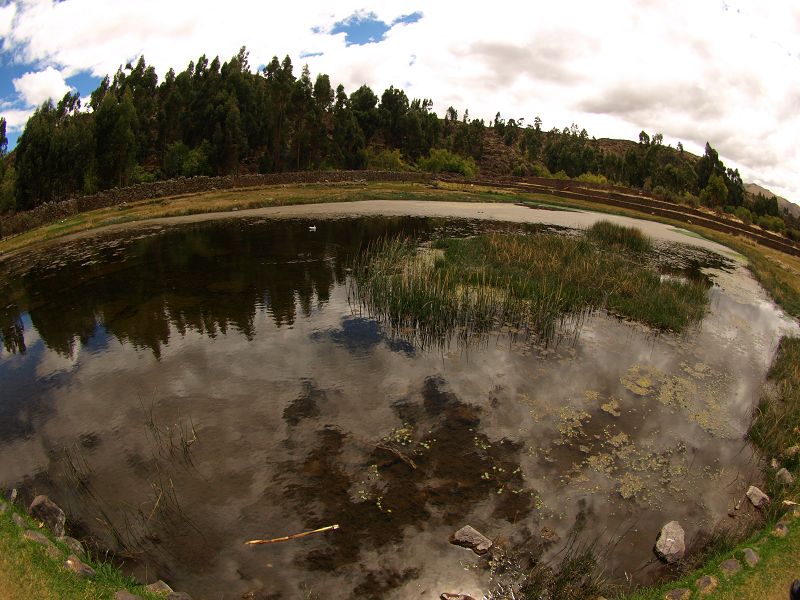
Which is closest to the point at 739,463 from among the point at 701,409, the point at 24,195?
the point at 701,409

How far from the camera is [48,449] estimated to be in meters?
11.3

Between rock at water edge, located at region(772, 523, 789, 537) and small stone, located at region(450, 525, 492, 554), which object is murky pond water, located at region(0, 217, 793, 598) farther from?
rock at water edge, located at region(772, 523, 789, 537)

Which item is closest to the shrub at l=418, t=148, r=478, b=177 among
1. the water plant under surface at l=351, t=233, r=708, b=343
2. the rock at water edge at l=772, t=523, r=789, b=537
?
the water plant under surface at l=351, t=233, r=708, b=343

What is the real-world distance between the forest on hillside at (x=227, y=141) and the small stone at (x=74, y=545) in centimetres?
5235

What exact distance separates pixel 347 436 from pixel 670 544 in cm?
665

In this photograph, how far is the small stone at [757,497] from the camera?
32.9 ft

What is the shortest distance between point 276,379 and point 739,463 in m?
11.5

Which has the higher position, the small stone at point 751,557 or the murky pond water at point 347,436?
the small stone at point 751,557

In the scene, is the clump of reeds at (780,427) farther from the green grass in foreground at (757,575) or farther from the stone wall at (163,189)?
the stone wall at (163,189)

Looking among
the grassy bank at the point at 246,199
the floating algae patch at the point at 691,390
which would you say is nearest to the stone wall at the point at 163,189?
the grassy bank at the point at 246,199

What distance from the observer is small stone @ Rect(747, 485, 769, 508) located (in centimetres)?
1004

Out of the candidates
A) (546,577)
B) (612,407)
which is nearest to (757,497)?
(612,407)

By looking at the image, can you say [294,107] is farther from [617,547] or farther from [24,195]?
[617,547]

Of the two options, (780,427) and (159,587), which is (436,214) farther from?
(159,587)
